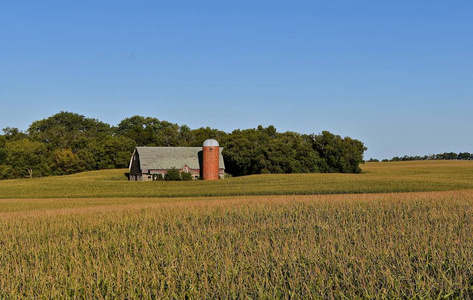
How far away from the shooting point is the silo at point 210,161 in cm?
7462

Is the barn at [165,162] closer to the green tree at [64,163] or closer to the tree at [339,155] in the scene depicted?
the tree at [339,155]

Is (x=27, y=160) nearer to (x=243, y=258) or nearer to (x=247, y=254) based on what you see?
(x=247, y=254)

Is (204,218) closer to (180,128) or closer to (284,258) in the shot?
(284,258)

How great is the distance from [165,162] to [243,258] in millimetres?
66475

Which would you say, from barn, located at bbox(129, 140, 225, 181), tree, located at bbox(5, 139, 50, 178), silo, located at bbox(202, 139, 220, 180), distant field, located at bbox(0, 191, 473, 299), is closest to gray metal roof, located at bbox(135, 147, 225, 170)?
barn, located at bbox(129, 140, 225, 181)

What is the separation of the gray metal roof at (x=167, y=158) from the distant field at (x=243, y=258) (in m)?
52.8

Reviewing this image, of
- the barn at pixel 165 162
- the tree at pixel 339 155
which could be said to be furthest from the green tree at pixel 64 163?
the tree at pixel 339 155

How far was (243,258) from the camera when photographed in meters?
10.4

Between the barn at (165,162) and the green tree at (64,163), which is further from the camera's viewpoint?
the green tree at (64,163)

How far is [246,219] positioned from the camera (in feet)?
61.7

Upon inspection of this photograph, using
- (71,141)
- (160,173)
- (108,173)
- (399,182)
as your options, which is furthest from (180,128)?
(399,182)

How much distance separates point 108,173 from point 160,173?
1724 centimetres

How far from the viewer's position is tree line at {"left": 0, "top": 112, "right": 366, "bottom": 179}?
81.4 metres

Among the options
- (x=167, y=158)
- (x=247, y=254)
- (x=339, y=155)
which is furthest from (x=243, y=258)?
(x=339, y=155)
